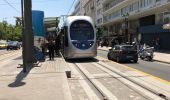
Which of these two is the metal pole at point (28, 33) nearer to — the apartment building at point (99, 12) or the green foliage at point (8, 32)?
the apartment building at point (99, 12)

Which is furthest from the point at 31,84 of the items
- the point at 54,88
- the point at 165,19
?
the point at 165,19

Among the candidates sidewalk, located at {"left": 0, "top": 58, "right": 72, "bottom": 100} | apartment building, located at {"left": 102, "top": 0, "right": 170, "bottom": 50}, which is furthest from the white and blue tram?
apartment building, located at {"left": 102, "top": 0, "right": 170, "bottom": 50}

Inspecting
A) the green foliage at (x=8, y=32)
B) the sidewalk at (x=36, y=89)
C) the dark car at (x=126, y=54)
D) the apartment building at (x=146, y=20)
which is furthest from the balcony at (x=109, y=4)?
the sidewalk at (x=36, y=89)

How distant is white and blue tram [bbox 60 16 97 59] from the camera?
28328 mm

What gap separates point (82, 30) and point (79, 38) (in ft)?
2.34

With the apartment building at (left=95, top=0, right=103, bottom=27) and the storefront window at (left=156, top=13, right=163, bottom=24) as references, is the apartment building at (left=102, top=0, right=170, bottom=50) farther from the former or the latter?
the apartment building at (left=95, top=0, right=103, bottom=27)

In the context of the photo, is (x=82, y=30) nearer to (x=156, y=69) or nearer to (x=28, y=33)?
(x=28, y=33)

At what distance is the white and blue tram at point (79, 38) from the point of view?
92.9ft

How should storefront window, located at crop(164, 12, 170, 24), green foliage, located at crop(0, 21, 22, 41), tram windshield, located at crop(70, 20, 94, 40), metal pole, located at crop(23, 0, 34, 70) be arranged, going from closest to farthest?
metal pole, located at crop(23, 0, 34, 70)
tram windshield, located at crop(70, 20, 94, 40)
storefront window, located at crop(164, 12, 170, 24)
green foliage, located at crop(0, 21, 22, 41)

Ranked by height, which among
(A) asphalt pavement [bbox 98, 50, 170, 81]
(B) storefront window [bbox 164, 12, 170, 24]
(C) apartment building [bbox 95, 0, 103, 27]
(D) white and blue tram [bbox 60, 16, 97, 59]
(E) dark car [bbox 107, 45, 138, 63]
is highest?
(C) apartment building [bbox 95, 0, 103, 27]

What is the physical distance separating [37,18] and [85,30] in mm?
3952

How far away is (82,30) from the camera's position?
28938 millimetres

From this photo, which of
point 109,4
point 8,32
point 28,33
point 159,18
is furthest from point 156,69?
point 8,32

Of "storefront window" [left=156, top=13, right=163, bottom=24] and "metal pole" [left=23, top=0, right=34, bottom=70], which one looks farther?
"storefront window" [left=156, top=13, right=163, bottom=24]
